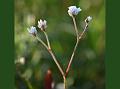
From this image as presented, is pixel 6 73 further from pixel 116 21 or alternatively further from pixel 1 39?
pixel 116 21

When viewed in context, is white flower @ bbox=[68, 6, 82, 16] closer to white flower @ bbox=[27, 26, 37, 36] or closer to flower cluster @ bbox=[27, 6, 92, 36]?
flower cluster @ bbox=[27, 6, 92, 36]

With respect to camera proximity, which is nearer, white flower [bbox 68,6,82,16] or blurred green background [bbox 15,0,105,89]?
white flower [bbox 68,6,82,16]

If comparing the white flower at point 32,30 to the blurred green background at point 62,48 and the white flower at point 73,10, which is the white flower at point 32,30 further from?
the white flower at point 73,10

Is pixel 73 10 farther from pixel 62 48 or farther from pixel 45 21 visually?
pixel 62 48

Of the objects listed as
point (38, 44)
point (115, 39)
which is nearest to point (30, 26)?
point (38, 44)

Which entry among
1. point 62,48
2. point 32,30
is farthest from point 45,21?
point 62,48

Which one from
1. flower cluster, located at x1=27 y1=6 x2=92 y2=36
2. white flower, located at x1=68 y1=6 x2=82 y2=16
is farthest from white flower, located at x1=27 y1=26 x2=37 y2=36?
white flower, located at x1=68 y1=6 x2=82 y2=16

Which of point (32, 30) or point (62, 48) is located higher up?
point (32, 30)

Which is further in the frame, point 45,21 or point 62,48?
point 62,48
